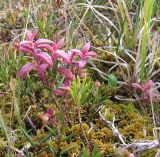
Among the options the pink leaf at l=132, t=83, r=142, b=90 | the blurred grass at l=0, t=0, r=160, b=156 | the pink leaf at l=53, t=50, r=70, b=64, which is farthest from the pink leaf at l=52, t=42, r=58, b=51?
the pink leaf at l=132, t=83, r=142, b=90

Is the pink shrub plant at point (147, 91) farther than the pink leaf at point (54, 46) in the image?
Yes

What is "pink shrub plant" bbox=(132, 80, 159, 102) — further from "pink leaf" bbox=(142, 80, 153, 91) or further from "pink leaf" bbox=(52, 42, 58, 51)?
"pink leaf" bbox=(52, 42, 58, 51)

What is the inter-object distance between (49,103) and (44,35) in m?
0.42

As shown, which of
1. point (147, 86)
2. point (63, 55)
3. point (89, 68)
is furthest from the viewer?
point (89, 68)

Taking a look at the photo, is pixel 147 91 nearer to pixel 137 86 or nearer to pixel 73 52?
pixel 137 86

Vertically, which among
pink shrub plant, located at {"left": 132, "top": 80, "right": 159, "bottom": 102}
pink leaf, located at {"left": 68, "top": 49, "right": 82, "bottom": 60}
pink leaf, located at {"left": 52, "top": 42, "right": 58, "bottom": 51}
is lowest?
pink shrub plant, located at {"left": 132, "top": 80, "right": 159, "bottom": 102}

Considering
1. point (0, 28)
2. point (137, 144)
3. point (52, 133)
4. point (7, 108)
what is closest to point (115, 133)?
point (137, 144)

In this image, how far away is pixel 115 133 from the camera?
138 cm

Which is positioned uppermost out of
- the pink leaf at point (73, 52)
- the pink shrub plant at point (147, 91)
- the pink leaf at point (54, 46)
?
the pink leaf at point (54, 46)

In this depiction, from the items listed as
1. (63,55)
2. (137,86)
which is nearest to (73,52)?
(63,55)

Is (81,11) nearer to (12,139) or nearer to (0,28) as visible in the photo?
(0,28)

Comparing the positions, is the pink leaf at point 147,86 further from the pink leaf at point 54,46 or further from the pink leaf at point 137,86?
the pink leaf at point 54,46

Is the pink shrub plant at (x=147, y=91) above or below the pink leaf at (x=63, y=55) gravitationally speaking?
below

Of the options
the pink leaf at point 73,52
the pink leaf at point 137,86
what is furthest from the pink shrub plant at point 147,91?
the pink leaf at point 73,52
